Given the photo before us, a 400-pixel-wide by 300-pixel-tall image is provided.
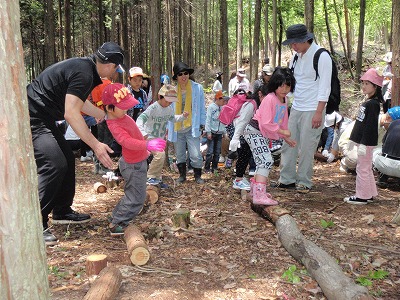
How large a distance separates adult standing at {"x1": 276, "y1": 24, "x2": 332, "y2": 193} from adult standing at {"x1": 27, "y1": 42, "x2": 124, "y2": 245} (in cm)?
284

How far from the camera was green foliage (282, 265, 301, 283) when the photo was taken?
3.59 meters

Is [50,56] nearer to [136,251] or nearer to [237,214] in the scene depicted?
[237,214]

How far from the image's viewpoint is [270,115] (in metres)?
5.21

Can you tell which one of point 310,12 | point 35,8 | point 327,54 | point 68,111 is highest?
point 35,8

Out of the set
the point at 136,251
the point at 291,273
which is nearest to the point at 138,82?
the point at 136,251

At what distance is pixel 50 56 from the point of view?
14.0 metres

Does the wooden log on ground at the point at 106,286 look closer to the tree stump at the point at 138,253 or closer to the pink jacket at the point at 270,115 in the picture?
the tree stump at the point at 138,253

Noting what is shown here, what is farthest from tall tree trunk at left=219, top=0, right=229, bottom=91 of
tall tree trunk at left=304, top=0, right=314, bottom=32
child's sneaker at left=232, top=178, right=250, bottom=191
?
child's sneaker at left=232, top=178, right=250, bottom=191

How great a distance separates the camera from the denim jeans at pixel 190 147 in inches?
279

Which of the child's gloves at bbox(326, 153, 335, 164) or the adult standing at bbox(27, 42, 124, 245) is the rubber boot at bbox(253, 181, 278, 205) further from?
the child's gloves at bbox(326, 153, 335, 164)

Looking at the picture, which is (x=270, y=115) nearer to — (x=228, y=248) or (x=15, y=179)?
(x=228, y=248)


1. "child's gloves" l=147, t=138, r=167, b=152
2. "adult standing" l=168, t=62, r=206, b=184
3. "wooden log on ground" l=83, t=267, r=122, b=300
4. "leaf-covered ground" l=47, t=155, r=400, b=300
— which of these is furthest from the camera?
"adult standing" l=168, t=62, r=206, b=184

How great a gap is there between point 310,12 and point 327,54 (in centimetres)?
398

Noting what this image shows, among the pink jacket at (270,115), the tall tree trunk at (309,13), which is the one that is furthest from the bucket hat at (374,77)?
the tall tree trunk at (309,13)
